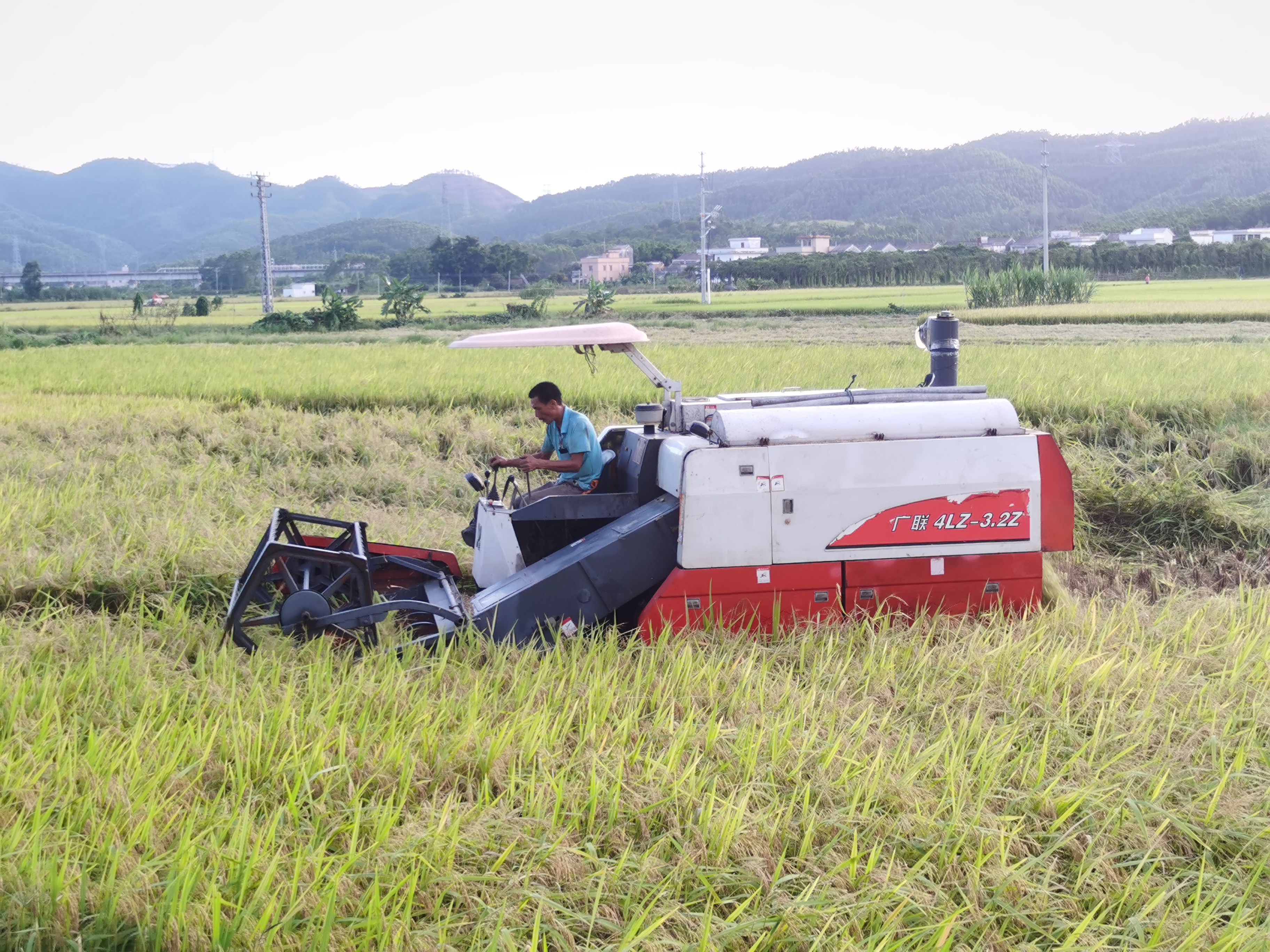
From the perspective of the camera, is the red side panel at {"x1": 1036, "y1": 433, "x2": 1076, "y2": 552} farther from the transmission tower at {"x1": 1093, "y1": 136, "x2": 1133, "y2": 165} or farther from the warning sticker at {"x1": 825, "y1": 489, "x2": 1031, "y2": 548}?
the transmission tower at {"x1": 1093, "y1": 136, "x2": 1133, "y2": 165}

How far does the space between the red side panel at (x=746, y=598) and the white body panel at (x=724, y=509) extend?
0.20 ft

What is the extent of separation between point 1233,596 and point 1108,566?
1.00 meters

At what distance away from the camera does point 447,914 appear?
2.62m

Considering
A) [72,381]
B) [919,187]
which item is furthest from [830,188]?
[72,381]

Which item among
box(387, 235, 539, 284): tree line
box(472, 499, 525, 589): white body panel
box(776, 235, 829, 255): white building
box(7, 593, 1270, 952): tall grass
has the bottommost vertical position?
box(7, 593, 1270, 952): tall grass

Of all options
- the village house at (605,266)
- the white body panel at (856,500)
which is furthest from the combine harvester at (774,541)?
the village house at (605,266)

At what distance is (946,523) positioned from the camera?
15.9 feet

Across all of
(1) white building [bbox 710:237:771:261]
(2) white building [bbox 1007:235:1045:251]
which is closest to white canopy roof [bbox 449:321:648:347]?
(1) white building [bbox 710:237:771:261]

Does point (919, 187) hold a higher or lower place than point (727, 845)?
higher

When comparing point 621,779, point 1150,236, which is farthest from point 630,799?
point 1150,236

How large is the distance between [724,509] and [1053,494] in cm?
156

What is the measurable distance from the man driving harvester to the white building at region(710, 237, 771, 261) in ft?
230

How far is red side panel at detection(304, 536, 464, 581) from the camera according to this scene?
17.8 feet

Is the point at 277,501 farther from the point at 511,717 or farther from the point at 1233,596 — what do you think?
the point at 1233,596
